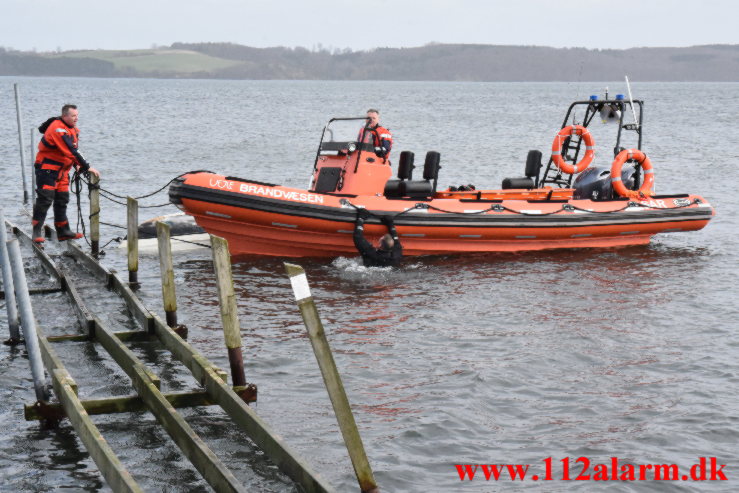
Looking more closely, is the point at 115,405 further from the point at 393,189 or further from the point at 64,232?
the point at 393,189

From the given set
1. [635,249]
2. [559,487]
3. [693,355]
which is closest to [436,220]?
[635,249]

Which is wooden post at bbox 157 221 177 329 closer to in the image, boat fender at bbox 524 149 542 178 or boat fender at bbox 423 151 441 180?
boat fender at bbox 423 151 441 180

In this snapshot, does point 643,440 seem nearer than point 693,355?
Yes

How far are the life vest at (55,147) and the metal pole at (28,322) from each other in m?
5.24

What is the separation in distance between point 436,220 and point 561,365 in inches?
192

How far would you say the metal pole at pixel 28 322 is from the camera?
691cm

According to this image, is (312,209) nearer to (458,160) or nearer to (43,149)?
(43,149)

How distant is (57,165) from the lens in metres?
12.4

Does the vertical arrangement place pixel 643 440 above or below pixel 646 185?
below

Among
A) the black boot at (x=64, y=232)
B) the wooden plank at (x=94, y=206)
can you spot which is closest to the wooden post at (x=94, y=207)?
the wooden plank at (x=94, y=206)

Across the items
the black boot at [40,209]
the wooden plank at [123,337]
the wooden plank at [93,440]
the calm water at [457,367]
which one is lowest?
the calm water at [457,367]

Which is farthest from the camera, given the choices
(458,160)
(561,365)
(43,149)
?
(458,160)

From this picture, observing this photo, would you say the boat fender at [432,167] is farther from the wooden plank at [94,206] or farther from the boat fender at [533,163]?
the wooden plank at [94,206]

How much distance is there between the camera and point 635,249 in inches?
616
